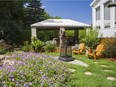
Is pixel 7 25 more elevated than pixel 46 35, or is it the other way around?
pixel 7 25

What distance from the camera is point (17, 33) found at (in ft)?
82.6

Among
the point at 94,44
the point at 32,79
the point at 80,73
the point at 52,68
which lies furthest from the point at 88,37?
the point at 32,79

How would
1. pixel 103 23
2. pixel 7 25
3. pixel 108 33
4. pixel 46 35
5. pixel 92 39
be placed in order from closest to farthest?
Result: pixel 108 33
pixel 92 39
pixel 103 23
pixel 7 25
pixel 46 35

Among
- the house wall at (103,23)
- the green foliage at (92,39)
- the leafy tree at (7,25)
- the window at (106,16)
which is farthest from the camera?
the leafy tree at (7,25)

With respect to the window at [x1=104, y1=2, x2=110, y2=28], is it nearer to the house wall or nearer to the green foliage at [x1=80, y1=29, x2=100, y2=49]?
the house wall

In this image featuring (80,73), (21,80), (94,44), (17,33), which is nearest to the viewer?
(21,80)

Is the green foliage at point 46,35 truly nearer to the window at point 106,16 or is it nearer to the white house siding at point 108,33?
the white house siding at point 108,33

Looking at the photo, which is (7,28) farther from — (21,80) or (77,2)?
(21,80)

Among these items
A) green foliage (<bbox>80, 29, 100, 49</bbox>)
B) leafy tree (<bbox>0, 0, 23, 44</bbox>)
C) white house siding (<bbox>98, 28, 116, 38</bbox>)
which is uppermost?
leafy tree (<bbox>0, 0, 23, 44</bbox>)

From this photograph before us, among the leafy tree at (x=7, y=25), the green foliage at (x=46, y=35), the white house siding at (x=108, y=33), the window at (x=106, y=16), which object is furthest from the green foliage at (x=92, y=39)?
the green foliage at (x=46, y=35)

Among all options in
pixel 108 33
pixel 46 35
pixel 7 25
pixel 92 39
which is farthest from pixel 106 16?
pixel 46 35

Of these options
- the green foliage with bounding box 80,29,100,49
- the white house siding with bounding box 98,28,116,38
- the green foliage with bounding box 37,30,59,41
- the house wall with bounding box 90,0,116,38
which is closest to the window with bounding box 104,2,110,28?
the house wall with bounding box 90,0,116,38

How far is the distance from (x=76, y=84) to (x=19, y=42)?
804 inches

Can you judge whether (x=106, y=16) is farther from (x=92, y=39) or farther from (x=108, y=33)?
(x=92, y=39)
